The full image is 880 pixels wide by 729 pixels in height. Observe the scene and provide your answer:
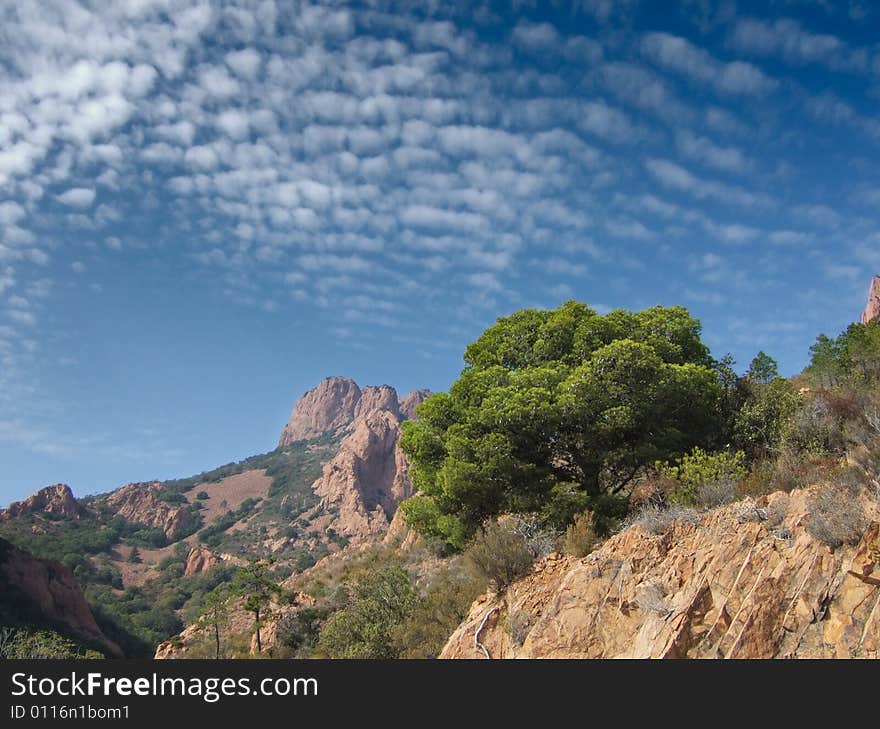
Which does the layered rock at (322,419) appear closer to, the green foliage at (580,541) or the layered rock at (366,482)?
the layered rock at (366,482)

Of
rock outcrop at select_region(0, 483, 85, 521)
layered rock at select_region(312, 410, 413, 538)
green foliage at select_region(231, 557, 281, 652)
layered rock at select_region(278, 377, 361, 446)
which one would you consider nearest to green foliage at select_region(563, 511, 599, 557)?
green foliage at select_region(231, 557, 281, 652)

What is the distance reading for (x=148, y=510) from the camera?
120m

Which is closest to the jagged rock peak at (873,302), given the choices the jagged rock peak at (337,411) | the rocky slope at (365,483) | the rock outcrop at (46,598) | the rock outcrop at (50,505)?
the rocky slope at (365,483)

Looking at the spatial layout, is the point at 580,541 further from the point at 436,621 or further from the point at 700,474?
the point at 436,621

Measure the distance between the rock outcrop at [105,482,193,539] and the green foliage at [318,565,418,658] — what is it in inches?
4251

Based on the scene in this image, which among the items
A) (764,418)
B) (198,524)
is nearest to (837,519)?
(764,418)

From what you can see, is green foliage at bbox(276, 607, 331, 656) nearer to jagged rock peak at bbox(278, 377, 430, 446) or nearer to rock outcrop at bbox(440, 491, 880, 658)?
rock outcrop at bbox(440, 491, 880, 658)

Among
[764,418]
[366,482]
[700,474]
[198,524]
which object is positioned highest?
[366,482]

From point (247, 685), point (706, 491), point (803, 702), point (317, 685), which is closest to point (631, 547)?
point (706, 491)

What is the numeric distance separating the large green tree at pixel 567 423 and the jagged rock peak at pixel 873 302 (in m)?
93.4

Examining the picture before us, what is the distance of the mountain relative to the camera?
78875mm

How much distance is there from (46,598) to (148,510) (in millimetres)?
64030

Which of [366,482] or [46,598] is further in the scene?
[366,482]

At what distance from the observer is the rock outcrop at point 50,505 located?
97.8 m
